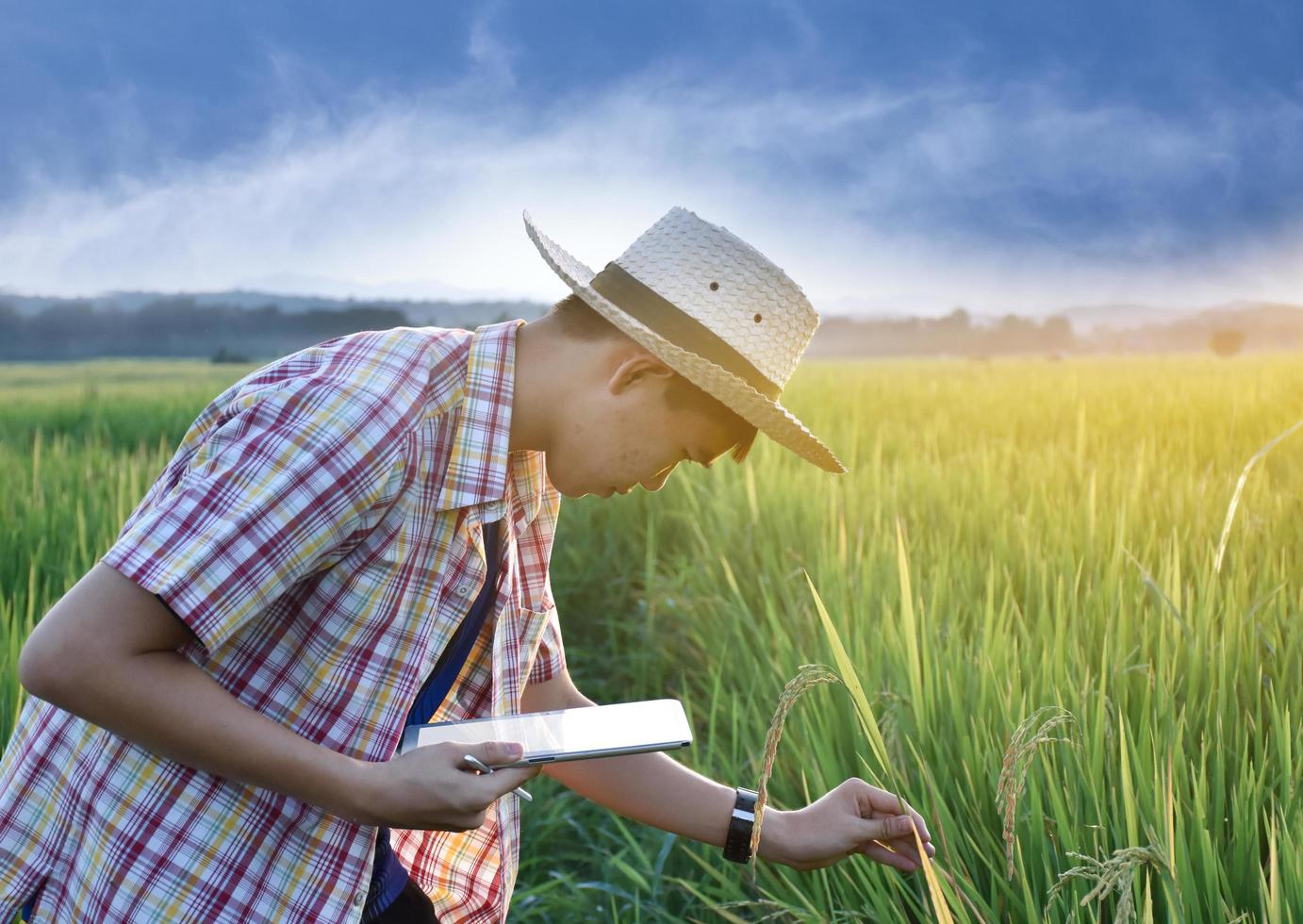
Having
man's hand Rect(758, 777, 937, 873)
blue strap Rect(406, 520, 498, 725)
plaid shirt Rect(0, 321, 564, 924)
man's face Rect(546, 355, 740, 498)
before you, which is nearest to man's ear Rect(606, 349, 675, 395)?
man's face Rect(546, 355, 740, 498)

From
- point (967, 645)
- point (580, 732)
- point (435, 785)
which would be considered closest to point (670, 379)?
point (580, 732)

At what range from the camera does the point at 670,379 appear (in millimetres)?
1339

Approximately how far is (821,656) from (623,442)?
1.04 m

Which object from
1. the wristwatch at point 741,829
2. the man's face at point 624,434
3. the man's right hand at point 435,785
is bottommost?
the wristwatch at point 741,829

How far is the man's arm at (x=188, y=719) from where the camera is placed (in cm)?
104

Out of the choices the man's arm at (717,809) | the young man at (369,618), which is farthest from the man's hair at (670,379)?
the man's arm at (717,809)

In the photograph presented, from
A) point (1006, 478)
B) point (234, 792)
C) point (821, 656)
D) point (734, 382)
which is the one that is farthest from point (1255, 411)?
point (234, 792)

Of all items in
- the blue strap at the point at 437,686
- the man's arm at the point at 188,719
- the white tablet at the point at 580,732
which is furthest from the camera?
the blue strap at the point at 437,686

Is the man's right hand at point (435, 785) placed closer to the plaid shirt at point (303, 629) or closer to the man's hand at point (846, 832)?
the plaid shirt at point (303, 629)

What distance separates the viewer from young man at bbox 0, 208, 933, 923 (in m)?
1.08

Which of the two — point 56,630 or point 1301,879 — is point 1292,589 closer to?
point 1301,879

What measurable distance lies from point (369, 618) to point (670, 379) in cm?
44

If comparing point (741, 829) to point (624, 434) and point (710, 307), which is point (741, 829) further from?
point (710, 307)

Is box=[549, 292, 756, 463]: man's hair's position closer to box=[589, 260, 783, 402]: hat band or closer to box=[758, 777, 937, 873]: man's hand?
box=[589, 260, 783, 402]: hat band
